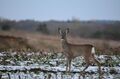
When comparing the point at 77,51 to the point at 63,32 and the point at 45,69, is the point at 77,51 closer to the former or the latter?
the point at 63,32

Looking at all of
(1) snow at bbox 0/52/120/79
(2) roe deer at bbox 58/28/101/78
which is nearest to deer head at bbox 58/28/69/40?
(2) roe deer at bbox 58/28/101/78

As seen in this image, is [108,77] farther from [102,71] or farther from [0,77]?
[0,77]

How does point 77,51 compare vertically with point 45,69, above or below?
above

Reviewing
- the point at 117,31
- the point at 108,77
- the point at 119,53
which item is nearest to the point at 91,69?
the point at 108,77

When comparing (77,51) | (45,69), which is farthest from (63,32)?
(45,69)

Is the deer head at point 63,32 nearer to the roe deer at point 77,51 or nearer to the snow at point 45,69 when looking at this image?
the roe deer at point 77,51

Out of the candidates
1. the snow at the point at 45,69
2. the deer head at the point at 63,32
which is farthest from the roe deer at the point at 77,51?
the snow at the point at 45,69

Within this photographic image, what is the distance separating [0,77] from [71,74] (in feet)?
7.92

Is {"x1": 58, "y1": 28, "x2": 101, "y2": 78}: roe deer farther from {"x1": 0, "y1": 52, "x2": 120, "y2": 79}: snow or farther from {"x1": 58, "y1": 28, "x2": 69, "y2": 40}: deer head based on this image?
{"x1": 0, "y1": 52, "x2": 120, "y2": 79}: snow

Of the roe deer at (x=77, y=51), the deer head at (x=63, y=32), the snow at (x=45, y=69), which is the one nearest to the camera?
the snow at (x=45, y=69)

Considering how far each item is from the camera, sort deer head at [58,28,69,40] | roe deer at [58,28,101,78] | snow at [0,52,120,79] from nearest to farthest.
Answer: snow at [0,52,120,79]
roe deer at [58,28,101,78]
deer head at [58,28,69,40]

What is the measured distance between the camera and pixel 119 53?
2178 centimetres

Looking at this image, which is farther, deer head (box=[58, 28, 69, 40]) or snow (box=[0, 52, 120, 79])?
deer head (box=[58, 28, 69, 40])

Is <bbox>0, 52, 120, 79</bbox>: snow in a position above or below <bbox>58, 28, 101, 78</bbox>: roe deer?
below
